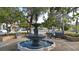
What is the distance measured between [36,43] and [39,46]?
0.09 meters

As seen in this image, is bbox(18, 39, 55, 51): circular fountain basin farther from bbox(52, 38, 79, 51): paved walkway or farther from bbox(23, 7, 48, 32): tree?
bbox(23, 7, 48, 32): tree

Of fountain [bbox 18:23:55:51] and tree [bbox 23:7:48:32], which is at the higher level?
tree [bbox 23:7:48:32]

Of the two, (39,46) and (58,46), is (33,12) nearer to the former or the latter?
(39,46)

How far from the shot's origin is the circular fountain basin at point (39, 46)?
632cm

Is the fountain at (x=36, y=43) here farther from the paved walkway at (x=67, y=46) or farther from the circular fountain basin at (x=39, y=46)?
the paved walkway at (x=67, y=46)

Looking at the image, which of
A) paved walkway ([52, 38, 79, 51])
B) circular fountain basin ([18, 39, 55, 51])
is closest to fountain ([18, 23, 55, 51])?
circular fountain basin ([18, 39, 55, 51])

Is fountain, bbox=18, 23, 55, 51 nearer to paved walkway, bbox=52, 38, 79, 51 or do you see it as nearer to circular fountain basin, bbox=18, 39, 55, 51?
circular fountain basin, bbox=18, 39, 55, 51

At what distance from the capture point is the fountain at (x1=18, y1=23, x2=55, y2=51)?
20.7 feet

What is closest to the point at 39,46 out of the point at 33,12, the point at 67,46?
the point at 67,46

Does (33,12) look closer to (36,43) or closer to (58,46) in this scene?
(36,43)

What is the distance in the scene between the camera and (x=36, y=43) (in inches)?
249

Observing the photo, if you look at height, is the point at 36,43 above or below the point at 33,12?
below

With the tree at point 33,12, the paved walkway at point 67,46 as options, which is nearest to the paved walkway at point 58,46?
the paved walkway at point 67,46
